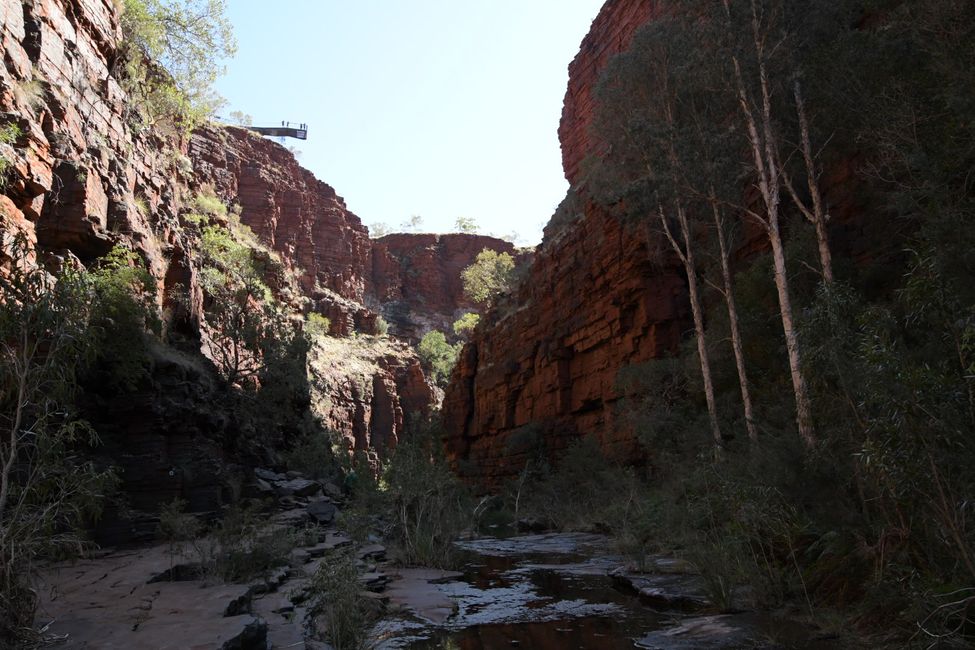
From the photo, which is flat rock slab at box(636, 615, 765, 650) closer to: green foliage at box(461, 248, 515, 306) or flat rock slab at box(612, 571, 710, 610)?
flat rock slab at box(612, 571, 710, 610)

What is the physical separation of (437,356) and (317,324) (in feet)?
54.1

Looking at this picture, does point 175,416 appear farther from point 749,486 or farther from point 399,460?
point 749,486

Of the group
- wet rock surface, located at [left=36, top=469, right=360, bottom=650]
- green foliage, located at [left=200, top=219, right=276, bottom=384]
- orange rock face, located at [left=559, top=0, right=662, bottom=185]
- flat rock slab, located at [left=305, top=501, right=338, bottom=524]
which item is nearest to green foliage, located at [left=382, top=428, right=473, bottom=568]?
wet rock surface, located at [left=36, top=469, right=360, bottom=650]

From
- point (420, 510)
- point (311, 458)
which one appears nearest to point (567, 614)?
point (420, 510)

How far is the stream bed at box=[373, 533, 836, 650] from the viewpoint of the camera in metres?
→ 6.05

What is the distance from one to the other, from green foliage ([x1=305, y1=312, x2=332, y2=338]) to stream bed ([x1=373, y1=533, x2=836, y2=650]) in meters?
49.1

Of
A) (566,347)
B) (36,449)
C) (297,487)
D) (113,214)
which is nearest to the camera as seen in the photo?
(36,449)

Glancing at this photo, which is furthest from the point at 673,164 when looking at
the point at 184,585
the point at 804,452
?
the point at 184,585

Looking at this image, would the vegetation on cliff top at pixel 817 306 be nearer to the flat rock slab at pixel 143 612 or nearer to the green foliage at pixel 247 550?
the flat rock slab at pixel 143 612

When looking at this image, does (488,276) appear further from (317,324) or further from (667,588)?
(667,588)

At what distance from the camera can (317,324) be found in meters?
59.7

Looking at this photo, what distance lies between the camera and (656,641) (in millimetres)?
6070

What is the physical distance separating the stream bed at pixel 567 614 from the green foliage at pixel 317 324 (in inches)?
1932

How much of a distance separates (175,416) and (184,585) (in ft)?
25.8
